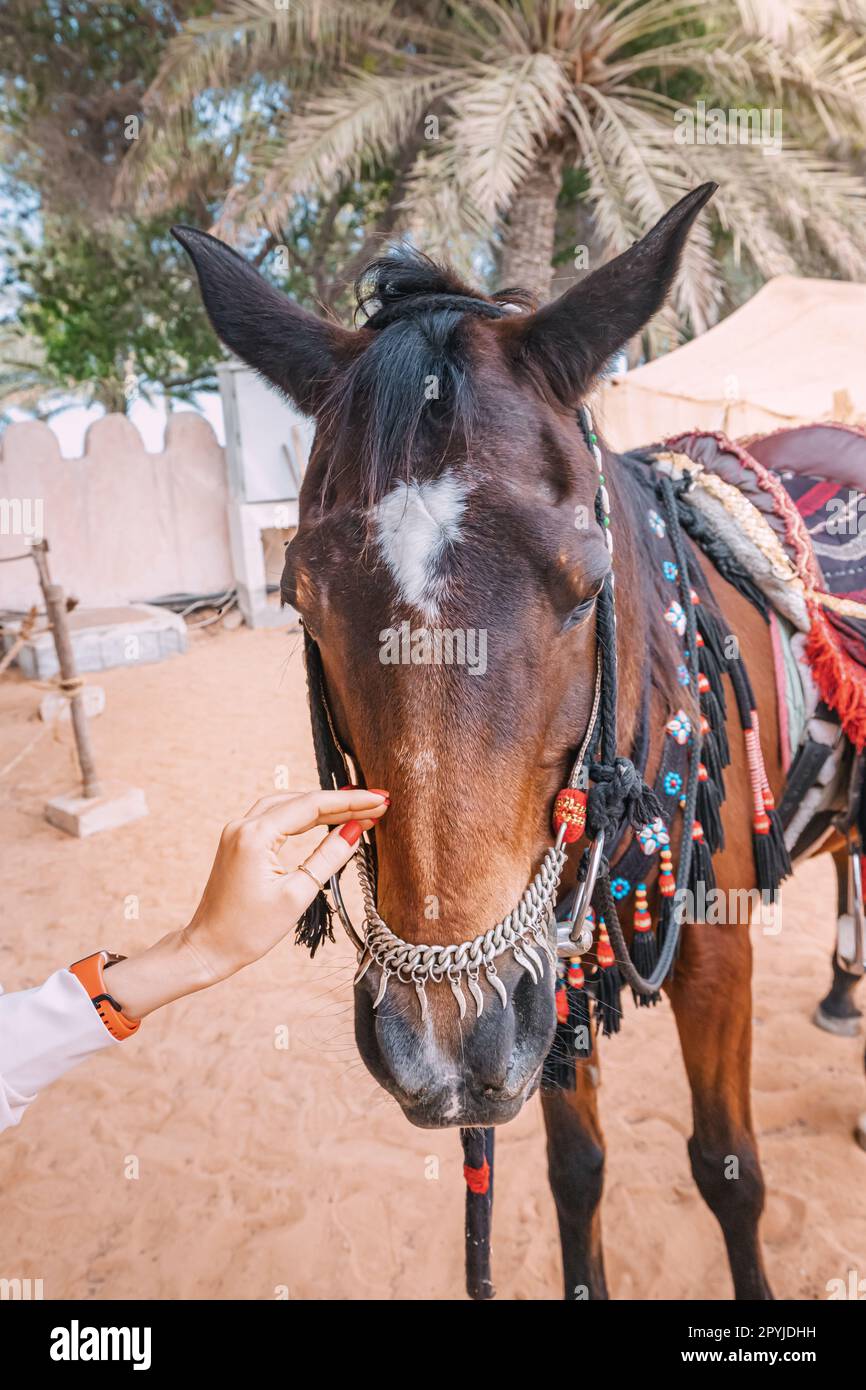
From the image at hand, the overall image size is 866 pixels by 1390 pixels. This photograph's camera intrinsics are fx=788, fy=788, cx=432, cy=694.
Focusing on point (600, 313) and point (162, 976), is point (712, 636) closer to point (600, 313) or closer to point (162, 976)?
point (600, 313)

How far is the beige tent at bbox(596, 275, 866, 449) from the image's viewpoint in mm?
5340

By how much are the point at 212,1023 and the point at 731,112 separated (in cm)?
1022

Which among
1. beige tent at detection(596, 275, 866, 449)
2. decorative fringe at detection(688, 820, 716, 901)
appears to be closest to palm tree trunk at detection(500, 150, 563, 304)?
beige tent at detection(596, 275, 866, 449)

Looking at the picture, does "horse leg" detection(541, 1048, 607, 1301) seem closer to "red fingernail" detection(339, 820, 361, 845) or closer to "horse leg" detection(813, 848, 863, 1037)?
"red fingernail" detection(339, 820, 361, 845)

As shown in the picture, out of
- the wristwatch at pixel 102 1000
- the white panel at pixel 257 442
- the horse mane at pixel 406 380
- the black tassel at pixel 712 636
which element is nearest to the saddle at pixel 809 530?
the black tassel at pixel 712 636

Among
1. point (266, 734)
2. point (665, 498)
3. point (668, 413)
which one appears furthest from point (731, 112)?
point (665, 498)

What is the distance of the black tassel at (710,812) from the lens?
177 cm

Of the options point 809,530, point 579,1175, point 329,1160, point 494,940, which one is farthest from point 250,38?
point 579,1175

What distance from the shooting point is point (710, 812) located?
1773mm

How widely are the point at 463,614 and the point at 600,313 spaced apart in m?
0.59

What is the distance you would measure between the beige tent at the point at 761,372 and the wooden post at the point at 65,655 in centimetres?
403

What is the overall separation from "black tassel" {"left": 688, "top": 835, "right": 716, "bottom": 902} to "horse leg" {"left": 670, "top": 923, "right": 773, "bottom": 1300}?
0.10 meters

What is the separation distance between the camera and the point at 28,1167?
2947 millimetres
